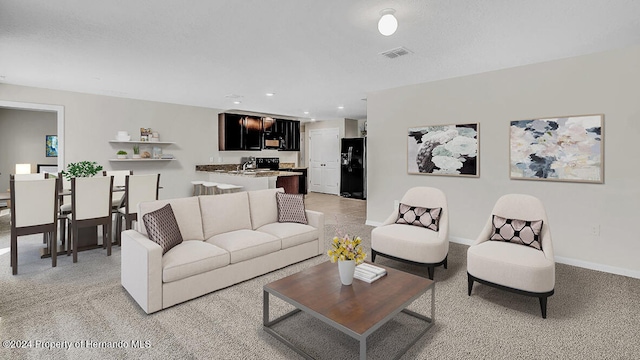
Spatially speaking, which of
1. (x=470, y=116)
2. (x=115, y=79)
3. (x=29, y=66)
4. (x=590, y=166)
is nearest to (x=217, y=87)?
(x=115, y=79)

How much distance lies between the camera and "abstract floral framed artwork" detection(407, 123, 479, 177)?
4473 mm

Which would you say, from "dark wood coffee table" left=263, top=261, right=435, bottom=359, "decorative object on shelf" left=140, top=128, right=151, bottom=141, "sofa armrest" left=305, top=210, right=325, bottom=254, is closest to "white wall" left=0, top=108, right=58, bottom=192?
"decorative object on shelf" left=140, top=128, right=151, bottom=141

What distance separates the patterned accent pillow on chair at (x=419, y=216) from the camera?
11.8 feet

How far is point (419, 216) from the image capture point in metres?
3.71

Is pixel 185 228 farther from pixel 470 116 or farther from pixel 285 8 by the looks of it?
pixel 470 116

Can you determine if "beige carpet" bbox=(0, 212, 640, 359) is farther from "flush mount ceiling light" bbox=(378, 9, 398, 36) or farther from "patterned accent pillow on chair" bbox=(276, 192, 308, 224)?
"flush mount ceiling light" bbox=(378, 9, 398, 36)

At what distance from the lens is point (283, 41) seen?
10.7ft

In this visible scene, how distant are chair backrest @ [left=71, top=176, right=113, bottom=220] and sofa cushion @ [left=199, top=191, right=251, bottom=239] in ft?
4.62

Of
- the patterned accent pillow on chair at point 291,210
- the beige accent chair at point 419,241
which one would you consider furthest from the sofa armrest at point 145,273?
the beige accent chair at point 419,241

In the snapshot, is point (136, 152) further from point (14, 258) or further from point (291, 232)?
point (291, 232)

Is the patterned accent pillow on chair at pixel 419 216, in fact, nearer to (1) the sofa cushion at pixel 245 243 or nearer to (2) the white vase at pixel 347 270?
(1) the sofa cushion at pixel 245 243

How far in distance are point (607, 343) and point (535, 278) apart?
0.54m

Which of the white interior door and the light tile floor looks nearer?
the light tile floor

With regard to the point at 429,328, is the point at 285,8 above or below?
above
